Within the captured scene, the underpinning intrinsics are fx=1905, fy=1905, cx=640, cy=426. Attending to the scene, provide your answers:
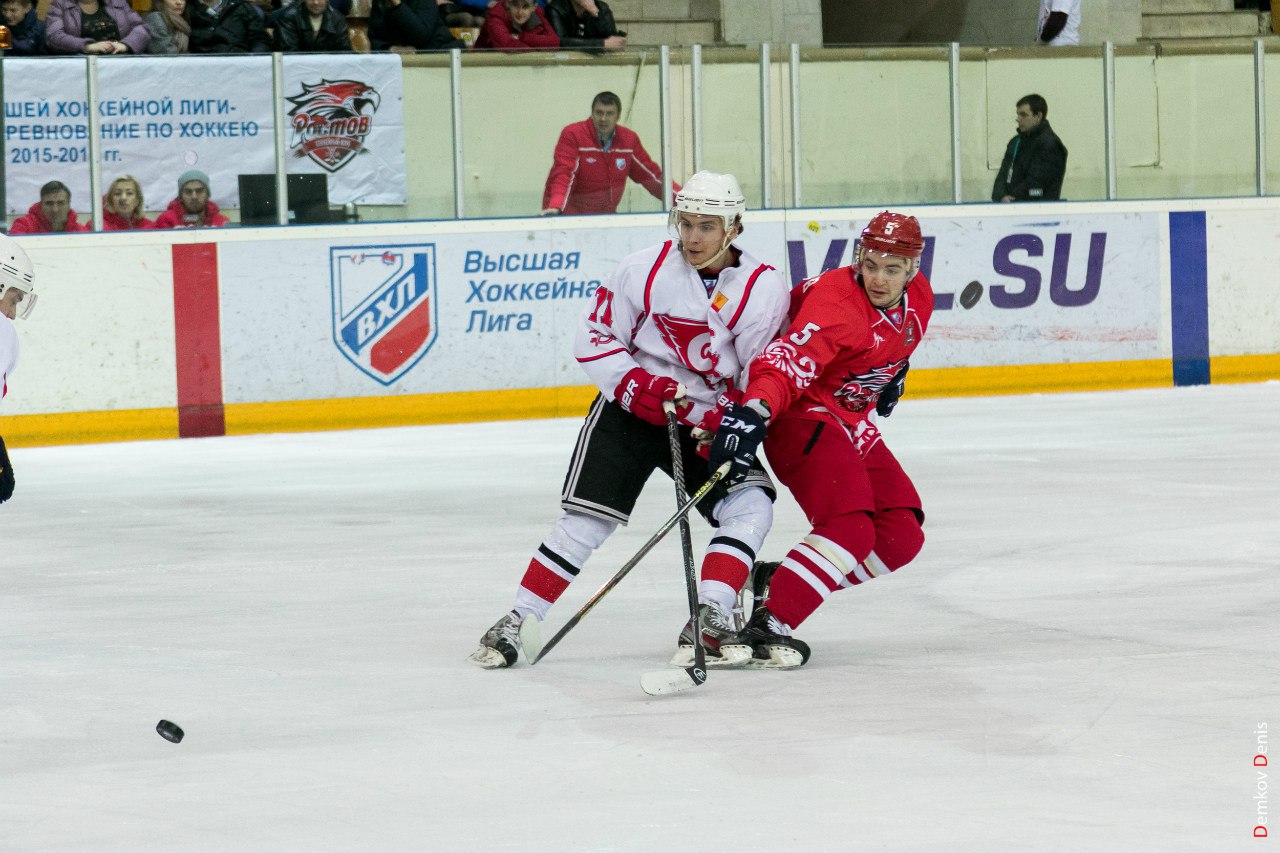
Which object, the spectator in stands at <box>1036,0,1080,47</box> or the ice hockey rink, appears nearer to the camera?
the ice hockey rink

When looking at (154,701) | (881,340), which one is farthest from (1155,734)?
(154,701)

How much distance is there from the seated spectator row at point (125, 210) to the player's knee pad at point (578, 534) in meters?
5.72

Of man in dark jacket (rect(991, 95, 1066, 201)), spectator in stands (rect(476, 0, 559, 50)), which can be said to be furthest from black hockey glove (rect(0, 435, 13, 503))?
man in dark jacket (rect(991, 95, 1066, 201))

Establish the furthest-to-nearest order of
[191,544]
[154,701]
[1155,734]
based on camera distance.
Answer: [191,544]
[154,701]
[1155,734]

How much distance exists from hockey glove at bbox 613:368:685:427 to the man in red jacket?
20.0 feet

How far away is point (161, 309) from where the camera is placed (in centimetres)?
928

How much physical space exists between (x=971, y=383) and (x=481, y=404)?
280cm

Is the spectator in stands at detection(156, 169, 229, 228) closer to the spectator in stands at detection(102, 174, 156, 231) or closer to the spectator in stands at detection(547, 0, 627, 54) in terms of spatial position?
the spectator in stands at detection(102, 174, 156, 231)

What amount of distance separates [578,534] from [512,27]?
6.85 m

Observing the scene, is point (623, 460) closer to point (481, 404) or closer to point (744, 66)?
point (481, 404)

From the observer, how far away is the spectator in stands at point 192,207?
30.7ft

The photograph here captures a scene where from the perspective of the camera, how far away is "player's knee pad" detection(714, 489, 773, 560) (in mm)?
4078

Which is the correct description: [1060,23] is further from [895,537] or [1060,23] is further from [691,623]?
[691,623]

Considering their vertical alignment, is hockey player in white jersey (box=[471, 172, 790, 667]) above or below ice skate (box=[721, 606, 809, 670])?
above
